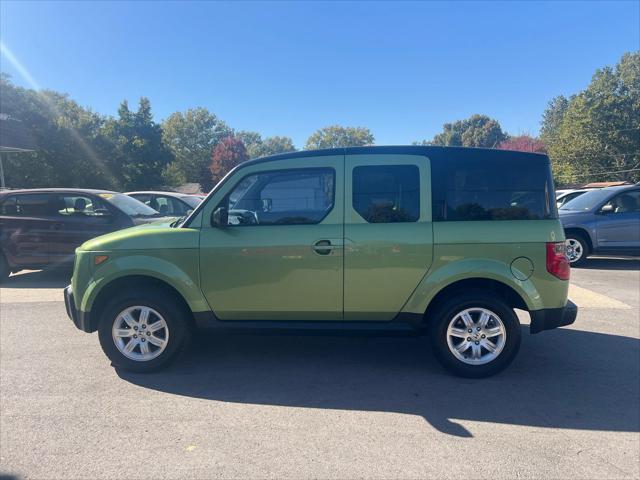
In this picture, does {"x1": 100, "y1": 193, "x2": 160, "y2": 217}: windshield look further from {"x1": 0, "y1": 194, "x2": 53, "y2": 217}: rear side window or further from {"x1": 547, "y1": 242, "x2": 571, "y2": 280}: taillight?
{"x1": 547, "y1": 242, "x2": 571, "y2": 280}: taillight

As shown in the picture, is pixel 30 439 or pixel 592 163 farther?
pixel 592 163

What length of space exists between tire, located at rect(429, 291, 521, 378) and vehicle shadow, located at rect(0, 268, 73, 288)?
6.87 metres

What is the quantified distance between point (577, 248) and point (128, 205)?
30.8 ft

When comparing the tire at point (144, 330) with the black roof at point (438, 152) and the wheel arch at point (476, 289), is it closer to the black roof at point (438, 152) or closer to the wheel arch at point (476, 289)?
the black roof at point (438, 152)

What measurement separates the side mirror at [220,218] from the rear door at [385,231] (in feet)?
3.58

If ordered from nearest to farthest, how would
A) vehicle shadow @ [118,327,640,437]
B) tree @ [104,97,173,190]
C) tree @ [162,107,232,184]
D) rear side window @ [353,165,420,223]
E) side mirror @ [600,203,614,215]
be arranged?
1. vehicle shadow @ [118,327,640,437]
2. rear side window @ [353,165,420,223]
3. side mirror @ [600,203,614,215]
4. tree @ [104,97,173,190]
5. tree @ [162,107,232,184]

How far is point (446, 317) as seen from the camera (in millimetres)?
3613

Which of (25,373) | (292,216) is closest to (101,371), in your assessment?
(25,373)

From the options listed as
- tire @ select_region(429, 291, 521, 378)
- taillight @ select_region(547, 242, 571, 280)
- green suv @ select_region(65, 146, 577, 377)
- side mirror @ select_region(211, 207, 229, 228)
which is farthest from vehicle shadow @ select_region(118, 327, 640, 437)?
side mirror @ select_region(211, 207, 229, 228)

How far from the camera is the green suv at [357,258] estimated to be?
3.58 m

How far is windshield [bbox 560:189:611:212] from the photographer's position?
9047 mm

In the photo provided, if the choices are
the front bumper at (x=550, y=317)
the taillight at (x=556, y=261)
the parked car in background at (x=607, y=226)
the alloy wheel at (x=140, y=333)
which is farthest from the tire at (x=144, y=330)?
the parked car in background at (x=607, y=226)

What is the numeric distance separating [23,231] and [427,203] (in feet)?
25.0

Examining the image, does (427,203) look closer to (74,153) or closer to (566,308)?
(566,308)
